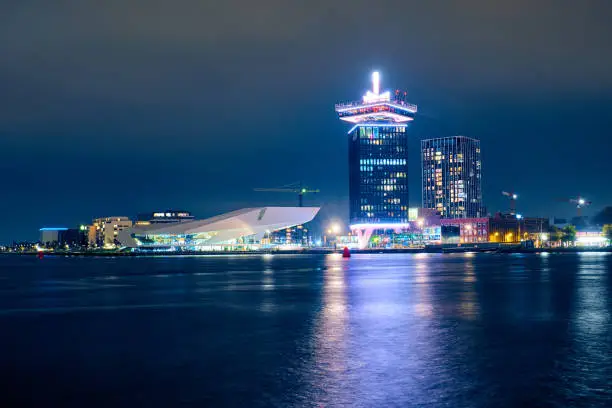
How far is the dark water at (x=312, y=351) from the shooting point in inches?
515

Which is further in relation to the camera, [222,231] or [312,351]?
[222,231]

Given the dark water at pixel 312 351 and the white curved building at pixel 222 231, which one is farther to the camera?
the white curved building at pixel 222 231

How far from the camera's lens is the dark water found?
42.9 ft

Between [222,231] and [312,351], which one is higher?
[222,231]

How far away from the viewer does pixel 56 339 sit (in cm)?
2091

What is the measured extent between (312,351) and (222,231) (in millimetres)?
146321

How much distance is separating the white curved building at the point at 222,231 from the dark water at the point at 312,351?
115107mm

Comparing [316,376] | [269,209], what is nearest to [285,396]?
[316,376]

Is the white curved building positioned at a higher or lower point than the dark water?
higher

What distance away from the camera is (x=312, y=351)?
18.1 meters

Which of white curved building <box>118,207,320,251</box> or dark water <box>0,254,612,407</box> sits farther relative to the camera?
white curved building <box>118,207,320,251</box>

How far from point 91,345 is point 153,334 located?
97.8 inches

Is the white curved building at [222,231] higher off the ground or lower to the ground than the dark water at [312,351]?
higher

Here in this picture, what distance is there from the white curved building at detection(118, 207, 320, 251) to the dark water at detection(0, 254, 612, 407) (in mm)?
115107
